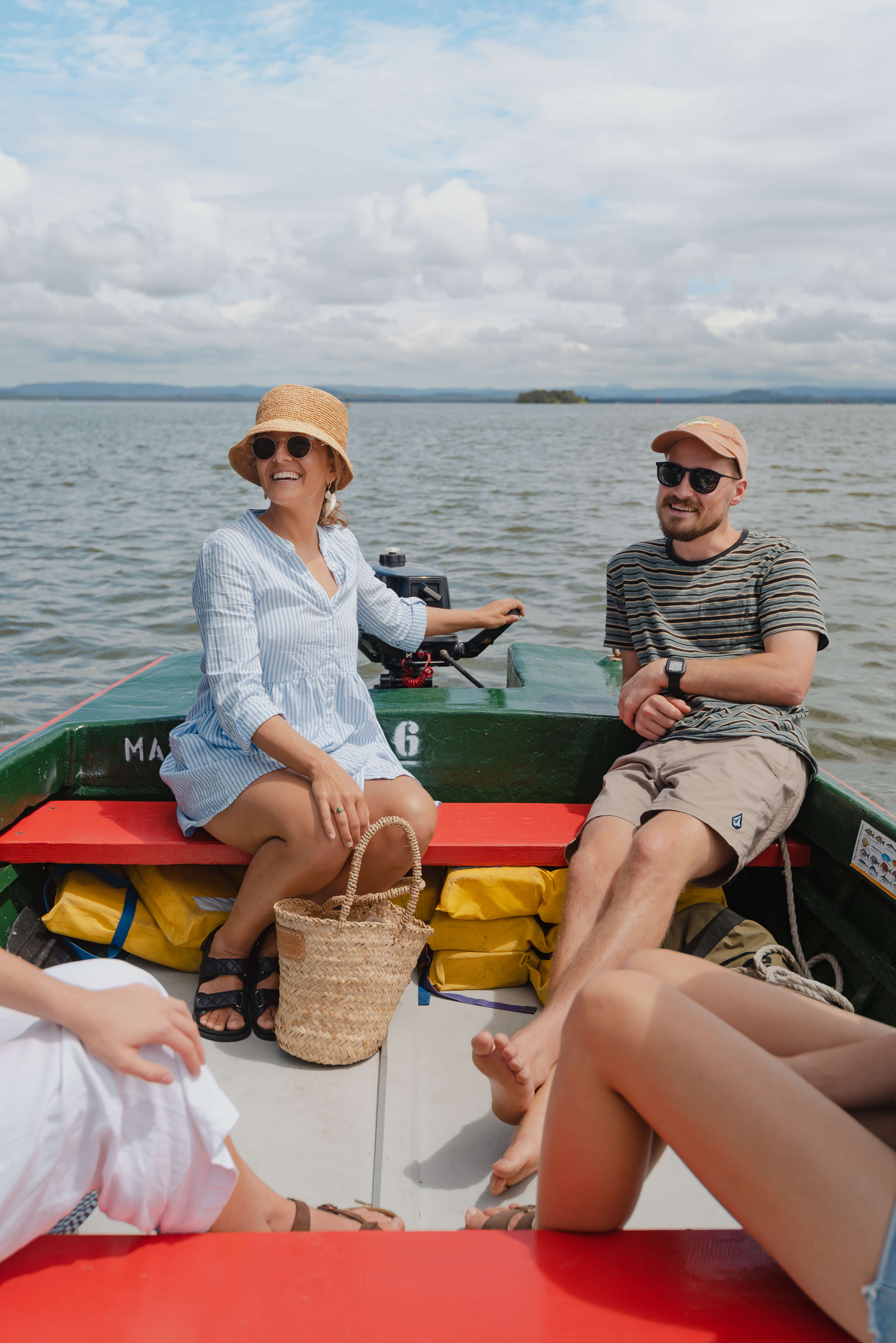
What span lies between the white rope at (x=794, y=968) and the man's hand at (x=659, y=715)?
43 cm

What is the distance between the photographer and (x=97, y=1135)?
50.0 inches

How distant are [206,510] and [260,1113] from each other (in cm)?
1628

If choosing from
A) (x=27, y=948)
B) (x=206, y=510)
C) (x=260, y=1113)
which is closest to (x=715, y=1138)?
(x=260, y=1113)

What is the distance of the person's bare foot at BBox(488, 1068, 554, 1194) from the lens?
78.2 inches

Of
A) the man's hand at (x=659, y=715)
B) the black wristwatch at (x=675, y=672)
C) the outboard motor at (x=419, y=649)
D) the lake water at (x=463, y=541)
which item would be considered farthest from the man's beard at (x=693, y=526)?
the lake water at (x=463, y=541)

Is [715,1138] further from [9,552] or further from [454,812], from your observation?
[9,552]

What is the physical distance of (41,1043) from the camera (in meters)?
1.26

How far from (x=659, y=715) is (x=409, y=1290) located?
1836 mm

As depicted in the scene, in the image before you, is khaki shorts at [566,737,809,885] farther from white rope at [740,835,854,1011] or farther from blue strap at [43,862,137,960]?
blue strap at [43,862,137,960]

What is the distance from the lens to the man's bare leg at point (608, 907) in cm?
215

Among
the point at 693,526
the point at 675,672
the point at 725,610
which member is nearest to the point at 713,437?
the point at 693,526

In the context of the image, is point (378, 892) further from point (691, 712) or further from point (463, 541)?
point (463, 541)

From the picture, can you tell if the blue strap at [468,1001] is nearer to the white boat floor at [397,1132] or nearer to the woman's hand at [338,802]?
the white boat floor at [397,1132]

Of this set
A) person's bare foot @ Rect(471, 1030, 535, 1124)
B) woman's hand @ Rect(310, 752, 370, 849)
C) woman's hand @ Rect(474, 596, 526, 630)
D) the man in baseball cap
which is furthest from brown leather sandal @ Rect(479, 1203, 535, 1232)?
woman's hand @ Rect(474, 596, 526, 630)
